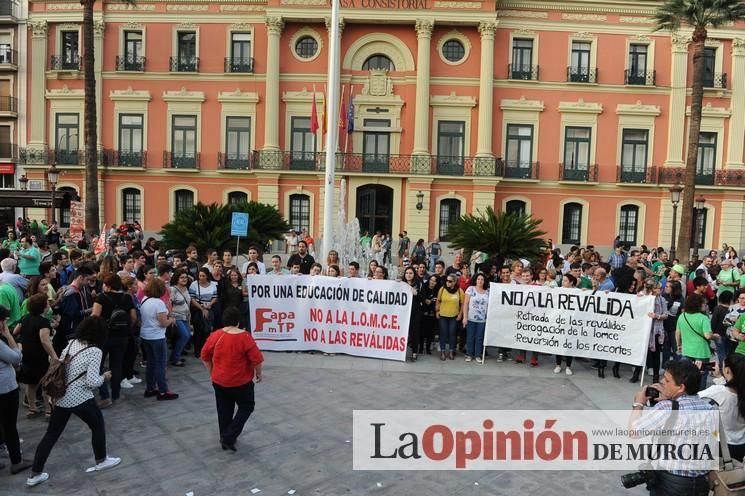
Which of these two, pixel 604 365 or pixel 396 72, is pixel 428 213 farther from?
pixel 604 365

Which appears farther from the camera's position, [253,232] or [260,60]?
[260,60]

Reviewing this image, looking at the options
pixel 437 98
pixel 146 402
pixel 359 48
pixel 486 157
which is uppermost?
pixel 359 48

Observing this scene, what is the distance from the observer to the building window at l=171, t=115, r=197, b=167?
31234 millimetres

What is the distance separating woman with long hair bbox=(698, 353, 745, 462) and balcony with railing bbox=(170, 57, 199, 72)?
30762 millimetres

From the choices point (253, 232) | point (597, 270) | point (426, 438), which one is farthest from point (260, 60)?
point (426, 438)

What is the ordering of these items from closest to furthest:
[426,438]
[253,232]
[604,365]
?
[426,438] → [604,365] → [253,232]

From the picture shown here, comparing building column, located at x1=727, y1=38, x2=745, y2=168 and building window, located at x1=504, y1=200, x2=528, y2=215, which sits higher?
building column, located at x1=727, y1=38, x2=745, y2=168

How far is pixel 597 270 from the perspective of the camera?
33.5ft

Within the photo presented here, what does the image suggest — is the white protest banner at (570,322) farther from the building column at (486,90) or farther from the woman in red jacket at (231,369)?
the building column at (486,90)

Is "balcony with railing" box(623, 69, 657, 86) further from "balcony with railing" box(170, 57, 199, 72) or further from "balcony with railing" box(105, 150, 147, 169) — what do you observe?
"balcony with railing" box(105, 150, 147, 169)

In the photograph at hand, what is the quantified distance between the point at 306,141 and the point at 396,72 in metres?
6.04

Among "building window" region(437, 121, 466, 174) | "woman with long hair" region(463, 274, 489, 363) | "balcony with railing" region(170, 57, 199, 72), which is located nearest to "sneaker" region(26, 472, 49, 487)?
"woman with long hair" region(463, 274, 489, 363)

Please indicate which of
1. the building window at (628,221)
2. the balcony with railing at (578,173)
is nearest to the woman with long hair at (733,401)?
the balcony with railing at (578,173)

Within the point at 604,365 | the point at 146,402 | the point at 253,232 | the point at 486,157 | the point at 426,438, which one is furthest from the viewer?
the point at 486,157
